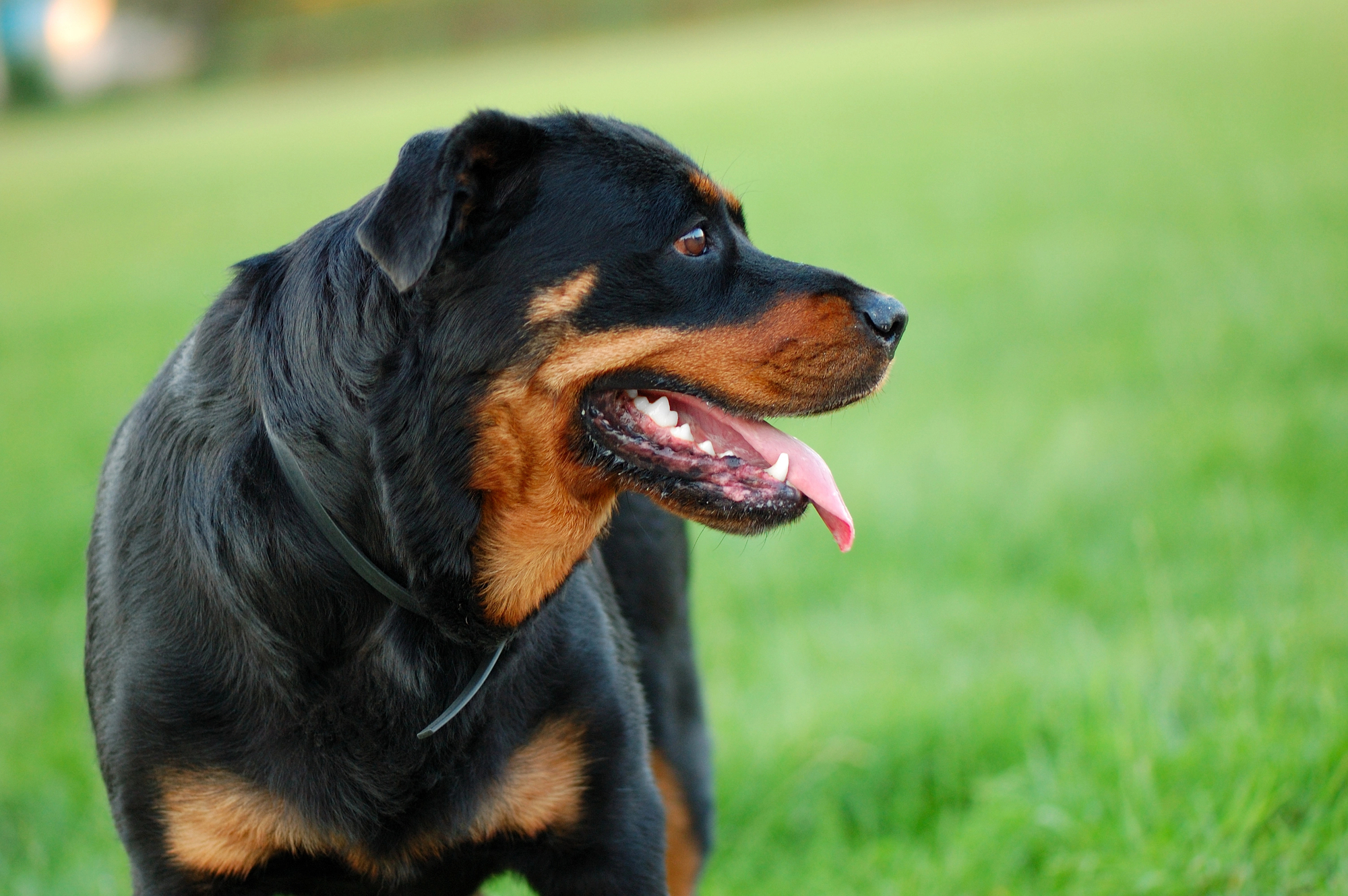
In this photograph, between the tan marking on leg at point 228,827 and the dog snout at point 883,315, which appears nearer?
the tan marking on leg at point 228,827

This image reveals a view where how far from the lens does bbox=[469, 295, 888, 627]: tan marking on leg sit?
261 cm

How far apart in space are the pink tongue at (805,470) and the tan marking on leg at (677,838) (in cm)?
100

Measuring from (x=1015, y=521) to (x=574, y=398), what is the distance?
3668 mm

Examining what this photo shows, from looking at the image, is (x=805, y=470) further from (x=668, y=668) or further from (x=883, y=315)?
(x=668, y=668)

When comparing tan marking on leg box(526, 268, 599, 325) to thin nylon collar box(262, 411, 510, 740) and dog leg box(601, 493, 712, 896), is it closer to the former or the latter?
thin nylon collar box(262, 411, 510, 740)

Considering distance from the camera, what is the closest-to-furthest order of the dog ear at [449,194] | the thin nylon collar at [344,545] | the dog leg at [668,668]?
the dog ear at [449,194] → the thin nylon collar at [344,545] → the dog leg at [668,668]

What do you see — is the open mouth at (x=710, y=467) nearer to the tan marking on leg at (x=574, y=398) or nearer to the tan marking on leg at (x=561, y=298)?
the tan marking on leg at (x=574, y=398)

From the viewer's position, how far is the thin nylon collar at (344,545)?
2.51 meters

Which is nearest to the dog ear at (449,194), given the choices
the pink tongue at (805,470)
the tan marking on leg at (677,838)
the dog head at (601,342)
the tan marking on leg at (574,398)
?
the dog head at (601,342)

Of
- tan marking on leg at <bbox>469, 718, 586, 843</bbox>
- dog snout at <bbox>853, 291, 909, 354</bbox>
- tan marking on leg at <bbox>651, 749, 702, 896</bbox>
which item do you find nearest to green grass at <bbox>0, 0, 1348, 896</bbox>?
tan marking on leg at <bbox>651, 749, 702, 896</bbox>

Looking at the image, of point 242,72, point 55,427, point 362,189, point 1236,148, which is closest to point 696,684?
point 55,427

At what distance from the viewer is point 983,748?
157 inches

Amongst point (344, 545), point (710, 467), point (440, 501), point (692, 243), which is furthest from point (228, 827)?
point (692, 243)

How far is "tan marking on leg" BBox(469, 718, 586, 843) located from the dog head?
0.29 m
